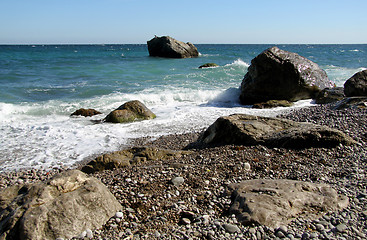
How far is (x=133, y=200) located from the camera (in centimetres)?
427

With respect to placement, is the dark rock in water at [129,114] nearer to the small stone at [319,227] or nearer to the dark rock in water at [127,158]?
the dark rock in water at [127,158]

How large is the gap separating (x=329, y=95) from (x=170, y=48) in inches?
1384

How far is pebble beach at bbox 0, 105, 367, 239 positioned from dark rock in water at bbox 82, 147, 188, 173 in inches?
11.6

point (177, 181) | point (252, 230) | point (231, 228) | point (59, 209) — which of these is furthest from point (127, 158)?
point (252, 230)

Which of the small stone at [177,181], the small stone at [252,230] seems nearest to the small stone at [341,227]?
the small stone at [252,230]

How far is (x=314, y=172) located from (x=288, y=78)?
32.5 feet

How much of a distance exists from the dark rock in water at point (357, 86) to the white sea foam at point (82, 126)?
188 cm

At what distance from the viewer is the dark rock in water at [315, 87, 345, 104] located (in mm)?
13127

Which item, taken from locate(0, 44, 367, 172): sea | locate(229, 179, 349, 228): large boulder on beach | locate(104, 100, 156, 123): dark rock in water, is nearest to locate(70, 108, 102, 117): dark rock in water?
locate(0, 44, 367, 172): sea

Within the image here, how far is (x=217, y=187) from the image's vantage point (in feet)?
15.1

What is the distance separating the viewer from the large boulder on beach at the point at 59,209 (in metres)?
3.36

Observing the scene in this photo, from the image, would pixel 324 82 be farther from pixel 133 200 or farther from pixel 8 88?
pixel 8 88

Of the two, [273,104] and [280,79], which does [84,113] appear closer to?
[273,104]

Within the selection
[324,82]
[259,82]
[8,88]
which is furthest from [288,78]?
[8,88]
